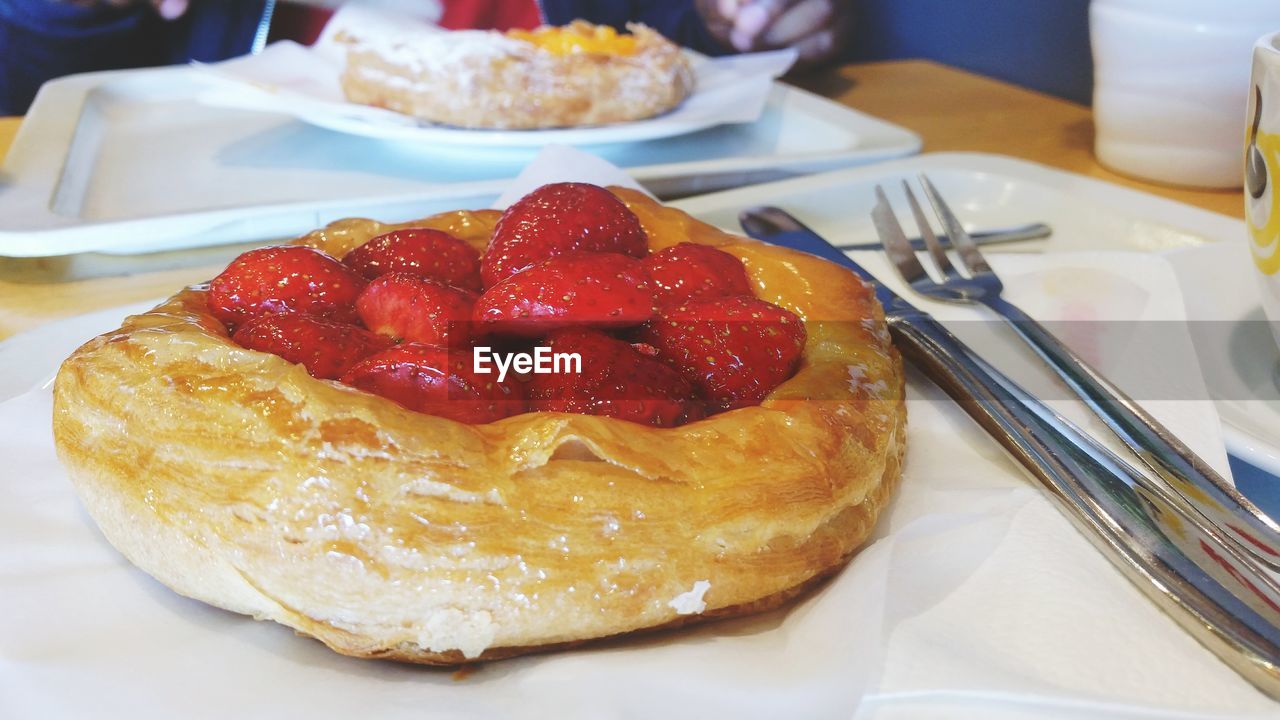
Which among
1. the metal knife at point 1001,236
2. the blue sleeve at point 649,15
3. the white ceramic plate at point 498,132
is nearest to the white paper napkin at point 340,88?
the white ceramic plate at point 498,132

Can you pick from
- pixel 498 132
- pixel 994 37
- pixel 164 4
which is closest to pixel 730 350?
pixel 498 132

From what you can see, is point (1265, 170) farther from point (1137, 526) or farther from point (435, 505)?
point (435, 505)

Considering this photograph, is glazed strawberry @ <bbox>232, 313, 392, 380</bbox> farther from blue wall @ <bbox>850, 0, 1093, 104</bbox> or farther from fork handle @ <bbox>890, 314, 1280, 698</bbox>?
blue wall @ <bbox>850, 0, 1093, 104</bbox>

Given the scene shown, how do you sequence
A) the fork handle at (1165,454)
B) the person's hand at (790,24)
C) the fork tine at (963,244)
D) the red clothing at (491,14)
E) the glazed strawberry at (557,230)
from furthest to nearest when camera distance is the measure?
the red clothing at (491,14) < the person's hand at (790,24) < the fork tine at (963,244) < the glazed strawberry at (557,230) < the fork handle at (1165,454)

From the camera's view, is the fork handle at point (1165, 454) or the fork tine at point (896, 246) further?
the fork tine at point (896, 246)

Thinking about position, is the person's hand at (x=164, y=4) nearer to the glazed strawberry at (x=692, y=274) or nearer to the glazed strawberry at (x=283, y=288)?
the glazed strawberry at (x=283, y=288)

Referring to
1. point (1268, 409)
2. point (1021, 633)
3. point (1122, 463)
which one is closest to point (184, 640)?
point (1021, 633)

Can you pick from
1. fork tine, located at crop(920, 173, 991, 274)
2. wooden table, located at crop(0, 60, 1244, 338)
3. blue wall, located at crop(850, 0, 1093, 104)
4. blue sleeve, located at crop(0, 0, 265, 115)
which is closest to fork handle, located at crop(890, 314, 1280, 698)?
fork tine, located at crop(920, 173, 991, 274)
